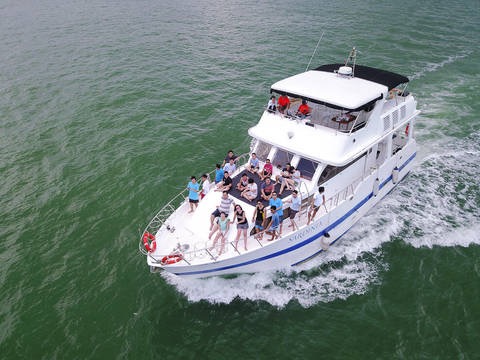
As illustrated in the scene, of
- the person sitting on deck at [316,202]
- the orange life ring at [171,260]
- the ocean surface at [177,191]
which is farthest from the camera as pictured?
the person sitting on deck at [316,202]

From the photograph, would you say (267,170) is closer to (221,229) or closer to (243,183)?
(243,183)

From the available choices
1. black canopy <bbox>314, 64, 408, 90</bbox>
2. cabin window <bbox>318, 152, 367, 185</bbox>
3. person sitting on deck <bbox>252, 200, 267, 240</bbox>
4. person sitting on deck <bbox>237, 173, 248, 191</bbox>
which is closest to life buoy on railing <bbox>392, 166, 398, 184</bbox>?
cabin window <bbox>318, 152, 367, 185</bbox>

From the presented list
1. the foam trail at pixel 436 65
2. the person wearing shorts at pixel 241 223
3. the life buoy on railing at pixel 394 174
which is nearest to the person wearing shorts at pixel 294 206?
the person wearing shorts at pixel 241 223

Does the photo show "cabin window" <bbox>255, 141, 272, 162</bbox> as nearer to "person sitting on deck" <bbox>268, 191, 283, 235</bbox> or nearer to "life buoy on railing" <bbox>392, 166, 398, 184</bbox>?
"person sitting on deck" <bbox>268, 191, 283, 235</bbox>

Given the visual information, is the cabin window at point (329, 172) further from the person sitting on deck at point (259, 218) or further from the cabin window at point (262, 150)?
the person sitting on deck at point (259, 218)

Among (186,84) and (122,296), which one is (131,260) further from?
(186,84)

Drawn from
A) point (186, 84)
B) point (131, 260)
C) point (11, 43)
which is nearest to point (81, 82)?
point (186, 84)
